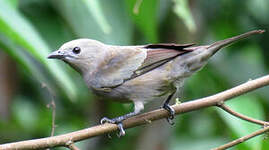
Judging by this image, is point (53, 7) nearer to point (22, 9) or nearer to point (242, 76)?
point (22, 9)

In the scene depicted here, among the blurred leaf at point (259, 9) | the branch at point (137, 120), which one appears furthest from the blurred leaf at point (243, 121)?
the blurred leaf at point (259, 9)

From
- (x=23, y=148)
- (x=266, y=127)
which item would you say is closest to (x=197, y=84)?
(x=266, y=127)

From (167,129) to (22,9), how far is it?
5.67 ft

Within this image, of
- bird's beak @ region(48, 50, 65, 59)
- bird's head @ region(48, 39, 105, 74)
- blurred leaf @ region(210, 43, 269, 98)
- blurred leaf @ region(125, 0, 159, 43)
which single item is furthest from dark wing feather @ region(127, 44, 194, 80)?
blurred leaf @ region(210, 43, 269, 98)

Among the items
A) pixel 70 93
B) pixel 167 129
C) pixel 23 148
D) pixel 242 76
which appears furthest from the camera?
pixel 242 76

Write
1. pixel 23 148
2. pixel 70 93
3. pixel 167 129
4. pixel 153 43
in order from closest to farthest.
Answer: pixel 23 148
pixel 70 93
pixel 153 43
pixel 167 129

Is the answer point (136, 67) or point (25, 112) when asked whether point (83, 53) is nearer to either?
point (136, 67)

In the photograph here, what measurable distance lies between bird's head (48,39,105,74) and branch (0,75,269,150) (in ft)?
2.60

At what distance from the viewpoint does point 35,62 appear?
196 inches

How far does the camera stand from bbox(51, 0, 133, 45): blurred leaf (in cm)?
409

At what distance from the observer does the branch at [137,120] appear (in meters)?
2.90

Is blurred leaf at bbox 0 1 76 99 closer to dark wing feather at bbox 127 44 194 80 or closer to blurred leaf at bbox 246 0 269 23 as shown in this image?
dark wing feather at bbox 127 44 194 80

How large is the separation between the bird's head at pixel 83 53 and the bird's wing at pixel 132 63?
11 cm

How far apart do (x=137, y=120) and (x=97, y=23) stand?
1.14 m
